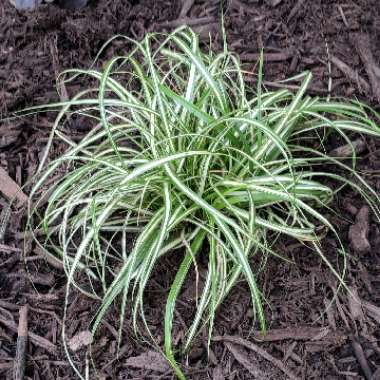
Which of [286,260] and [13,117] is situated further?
[13,117]

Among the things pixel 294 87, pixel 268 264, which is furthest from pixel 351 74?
pixel 268 264

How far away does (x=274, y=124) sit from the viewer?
8.77 ft

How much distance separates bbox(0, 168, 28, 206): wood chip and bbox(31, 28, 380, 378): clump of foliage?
99 mm

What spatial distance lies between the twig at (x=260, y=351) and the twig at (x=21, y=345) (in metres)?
0.70

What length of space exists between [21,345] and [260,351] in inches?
34.2

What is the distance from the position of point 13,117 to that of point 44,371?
1.17 metres

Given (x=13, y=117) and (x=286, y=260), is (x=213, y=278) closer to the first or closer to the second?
(x=286, y=260)

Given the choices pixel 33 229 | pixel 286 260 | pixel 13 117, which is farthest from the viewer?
pixel 13 117

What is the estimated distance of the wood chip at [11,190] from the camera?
2717 millimetres

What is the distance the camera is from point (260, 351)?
2328mm

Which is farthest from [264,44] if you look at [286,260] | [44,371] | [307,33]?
[44,371]

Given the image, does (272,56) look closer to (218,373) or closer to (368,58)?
(368,58)

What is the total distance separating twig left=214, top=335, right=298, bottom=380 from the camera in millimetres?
2283

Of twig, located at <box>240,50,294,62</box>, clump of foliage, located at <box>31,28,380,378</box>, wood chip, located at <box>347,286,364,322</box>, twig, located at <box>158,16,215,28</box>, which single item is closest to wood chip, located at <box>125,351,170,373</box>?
clump of foliage, located at <box>31,28,380,378</box>
